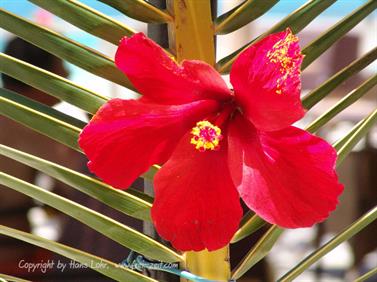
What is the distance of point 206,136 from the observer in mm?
408

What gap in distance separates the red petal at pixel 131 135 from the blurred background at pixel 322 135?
1.40ft

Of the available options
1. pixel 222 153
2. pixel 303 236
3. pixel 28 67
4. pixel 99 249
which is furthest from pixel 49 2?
pixel 303 236

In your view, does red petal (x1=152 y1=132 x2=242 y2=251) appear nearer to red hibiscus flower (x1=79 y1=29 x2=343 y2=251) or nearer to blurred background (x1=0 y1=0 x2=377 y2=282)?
red hibiscus flower (x1=79 y1=29 x2=343 y2=251)

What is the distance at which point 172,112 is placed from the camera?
0.42 m

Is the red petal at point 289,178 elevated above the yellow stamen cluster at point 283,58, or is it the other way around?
the yellow stamen cluster at point 283,58

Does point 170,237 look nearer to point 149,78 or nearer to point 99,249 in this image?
point 149,78

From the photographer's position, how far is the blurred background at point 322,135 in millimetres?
1071

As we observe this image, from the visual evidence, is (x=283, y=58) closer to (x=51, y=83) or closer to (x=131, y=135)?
(x=131, y=135)

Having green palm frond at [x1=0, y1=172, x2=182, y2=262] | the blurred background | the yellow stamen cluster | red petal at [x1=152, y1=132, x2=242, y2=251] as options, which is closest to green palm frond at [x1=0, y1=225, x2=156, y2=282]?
green palm frond at [x1=0, y1=172, x2=182, y2=262]

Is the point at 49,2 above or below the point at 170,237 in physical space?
above

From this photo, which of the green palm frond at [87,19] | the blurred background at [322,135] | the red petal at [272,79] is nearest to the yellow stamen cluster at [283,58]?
the red petal at [272,79]

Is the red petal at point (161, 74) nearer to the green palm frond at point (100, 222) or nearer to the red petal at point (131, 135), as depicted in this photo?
the red petal at point (131, 135)

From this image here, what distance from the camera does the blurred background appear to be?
1071mm

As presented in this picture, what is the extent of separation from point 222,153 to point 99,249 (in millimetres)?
804
